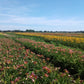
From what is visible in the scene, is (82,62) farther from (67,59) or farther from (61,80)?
(61,80)

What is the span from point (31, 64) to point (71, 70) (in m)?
1.65

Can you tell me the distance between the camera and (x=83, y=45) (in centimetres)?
1035

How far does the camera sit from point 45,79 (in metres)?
2.44

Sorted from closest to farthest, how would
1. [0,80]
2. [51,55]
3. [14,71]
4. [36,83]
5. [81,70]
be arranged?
[36,83] → [0,80] → [14,71] → [81,70] → [51,55]

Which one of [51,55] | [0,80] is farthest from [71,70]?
[0,80]

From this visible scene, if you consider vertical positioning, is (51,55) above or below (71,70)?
above

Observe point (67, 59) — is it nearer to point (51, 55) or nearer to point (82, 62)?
point (82, 62)

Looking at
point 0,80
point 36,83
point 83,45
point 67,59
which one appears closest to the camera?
point 36,83

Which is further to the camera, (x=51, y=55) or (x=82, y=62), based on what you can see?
(x=51, y=55)

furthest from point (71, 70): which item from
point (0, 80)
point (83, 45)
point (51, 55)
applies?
point (83, 45)

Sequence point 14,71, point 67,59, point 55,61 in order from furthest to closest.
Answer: point 55,61, point 67,59, point 14,71

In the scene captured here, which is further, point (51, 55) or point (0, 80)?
point (51, 55)

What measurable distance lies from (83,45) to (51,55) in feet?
21.1

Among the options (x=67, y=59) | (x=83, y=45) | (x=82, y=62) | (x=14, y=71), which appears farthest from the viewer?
(x=83, y=45)
